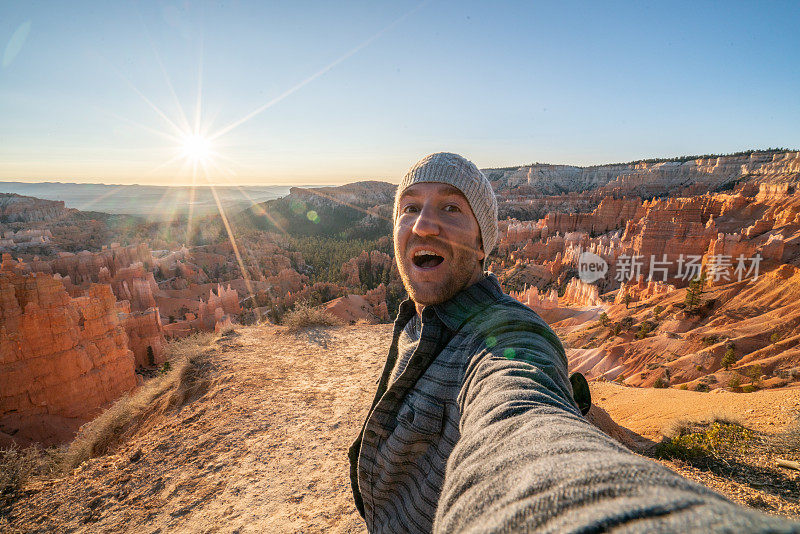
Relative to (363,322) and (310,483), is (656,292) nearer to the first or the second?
(363,322)

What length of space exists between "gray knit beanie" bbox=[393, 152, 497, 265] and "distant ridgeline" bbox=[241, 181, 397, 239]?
6320 cm

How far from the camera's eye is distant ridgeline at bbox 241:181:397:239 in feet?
227

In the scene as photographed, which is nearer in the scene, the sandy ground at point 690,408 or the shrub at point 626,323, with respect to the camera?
the sandy ground at point 690,408

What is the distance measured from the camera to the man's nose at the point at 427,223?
1.56 meters

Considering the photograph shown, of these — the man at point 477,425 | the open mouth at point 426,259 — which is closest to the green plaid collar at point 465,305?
the man at point 477,425

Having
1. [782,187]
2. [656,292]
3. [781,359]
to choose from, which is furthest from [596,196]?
[781,359]

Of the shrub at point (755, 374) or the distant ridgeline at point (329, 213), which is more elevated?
the distant ridgeline at point (329, 213)

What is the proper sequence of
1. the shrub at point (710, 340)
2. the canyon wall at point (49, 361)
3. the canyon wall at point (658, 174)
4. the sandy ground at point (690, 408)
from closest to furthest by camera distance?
the sandy ground at point (690, 408) → the canyon wall at point (49, 361) → the shrub at point (710, 340) → the canyon wall at point (658, 174)

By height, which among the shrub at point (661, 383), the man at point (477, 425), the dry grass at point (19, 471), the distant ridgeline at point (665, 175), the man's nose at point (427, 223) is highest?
the distant ridgeline at point (665, 175)

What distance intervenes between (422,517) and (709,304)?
24838 millimetres

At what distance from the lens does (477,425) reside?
876 millimetres

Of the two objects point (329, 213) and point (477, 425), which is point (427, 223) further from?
point (329, 213)

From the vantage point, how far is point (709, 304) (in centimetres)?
1934

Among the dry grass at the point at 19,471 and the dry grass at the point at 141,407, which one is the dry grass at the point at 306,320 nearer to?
the dry grass at the point at 141,407
